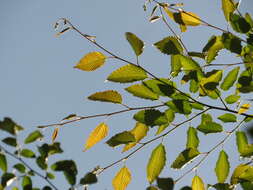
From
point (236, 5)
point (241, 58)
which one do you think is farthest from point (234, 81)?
point (236, 5)

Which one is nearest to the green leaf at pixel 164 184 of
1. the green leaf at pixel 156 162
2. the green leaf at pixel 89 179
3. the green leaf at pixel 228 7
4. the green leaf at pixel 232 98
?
the green leaf at pixel 89 179

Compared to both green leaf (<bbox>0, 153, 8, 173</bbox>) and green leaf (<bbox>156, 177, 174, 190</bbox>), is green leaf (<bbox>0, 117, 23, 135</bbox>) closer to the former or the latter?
green leaf (<bbox>0, 153, 8, 173</bbox>)

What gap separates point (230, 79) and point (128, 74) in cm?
40

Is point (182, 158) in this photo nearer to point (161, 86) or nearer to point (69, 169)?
point (161, 86)

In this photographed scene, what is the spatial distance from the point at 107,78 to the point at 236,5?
566 mm

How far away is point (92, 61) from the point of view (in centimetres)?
138

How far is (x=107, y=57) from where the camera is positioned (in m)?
1.38

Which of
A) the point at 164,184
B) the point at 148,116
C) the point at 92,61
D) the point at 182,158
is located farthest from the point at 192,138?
the point at 164,184

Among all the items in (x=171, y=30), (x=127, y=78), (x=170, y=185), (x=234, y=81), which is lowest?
(x=170, y=185)

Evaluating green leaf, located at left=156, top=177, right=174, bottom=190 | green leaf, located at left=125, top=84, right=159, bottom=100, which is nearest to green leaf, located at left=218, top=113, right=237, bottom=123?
green leaf, located at left=125, top=84, right=159, bottom=100

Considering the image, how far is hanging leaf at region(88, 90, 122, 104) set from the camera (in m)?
1.30

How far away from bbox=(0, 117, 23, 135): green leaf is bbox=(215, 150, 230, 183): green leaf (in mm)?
804

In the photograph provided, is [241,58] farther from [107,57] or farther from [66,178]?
[66,178]

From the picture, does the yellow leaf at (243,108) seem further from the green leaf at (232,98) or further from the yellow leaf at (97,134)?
the yellow leaf at (97,134)
